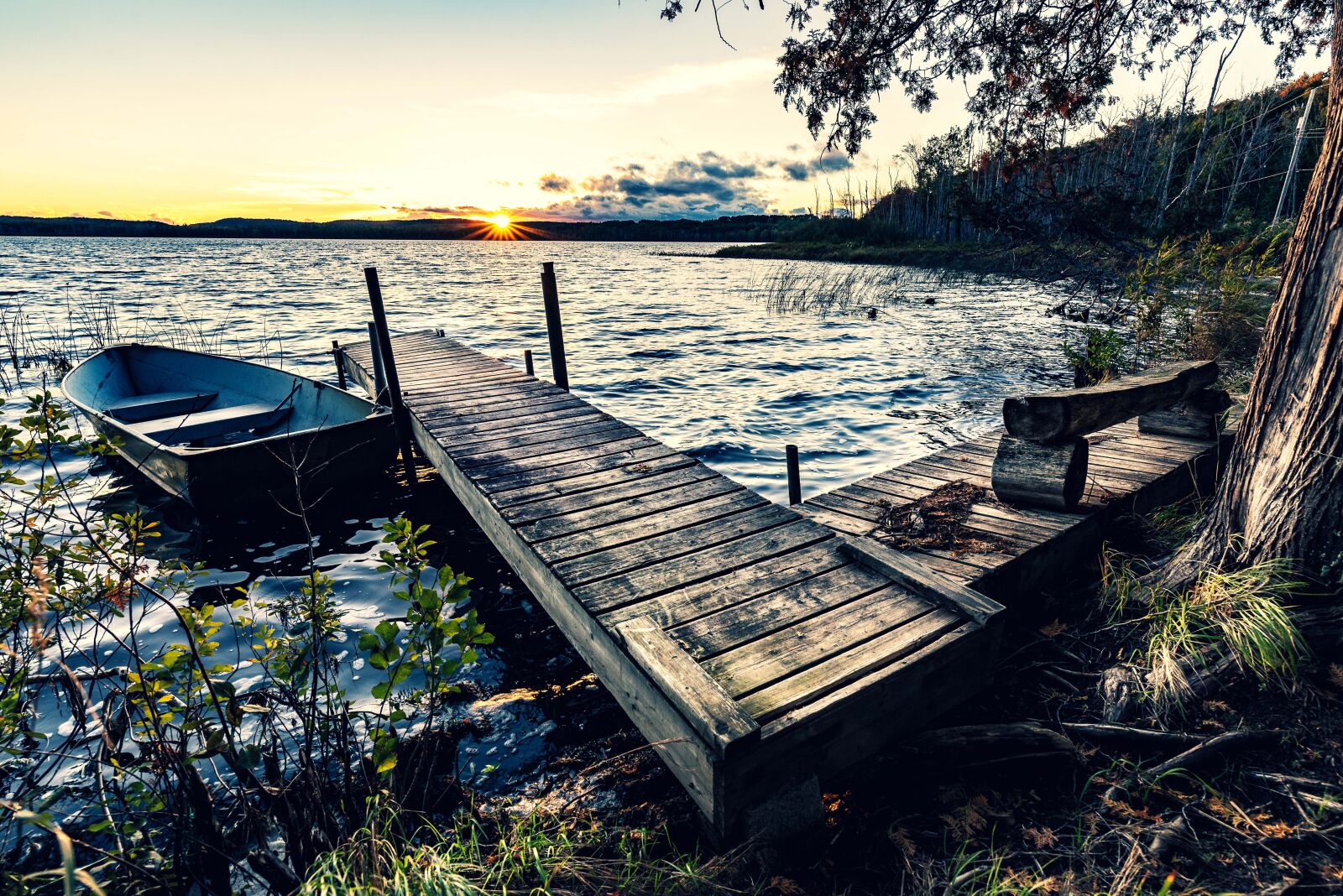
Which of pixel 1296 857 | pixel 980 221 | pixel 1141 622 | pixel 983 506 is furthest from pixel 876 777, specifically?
pixel 980 221

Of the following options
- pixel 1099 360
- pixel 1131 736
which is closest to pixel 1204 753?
pixel 1131 736

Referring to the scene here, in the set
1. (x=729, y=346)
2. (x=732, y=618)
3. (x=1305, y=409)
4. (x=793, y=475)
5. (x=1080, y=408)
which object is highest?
(x=1305, y=409)

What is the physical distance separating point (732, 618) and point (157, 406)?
10531mm

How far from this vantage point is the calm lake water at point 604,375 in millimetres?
5238

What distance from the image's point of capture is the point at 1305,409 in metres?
3.24

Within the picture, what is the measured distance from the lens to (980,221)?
14.3 meters

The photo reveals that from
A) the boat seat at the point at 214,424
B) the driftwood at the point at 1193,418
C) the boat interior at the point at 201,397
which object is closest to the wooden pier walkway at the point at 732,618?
the driftwood at the point at 1193,418

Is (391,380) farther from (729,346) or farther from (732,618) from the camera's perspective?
(729,346)

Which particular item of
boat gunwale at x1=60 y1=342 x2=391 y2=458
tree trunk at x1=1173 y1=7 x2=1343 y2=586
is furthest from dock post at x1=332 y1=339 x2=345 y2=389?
tree trunk at x1=1173 y1=7 x2=1343 y2=586

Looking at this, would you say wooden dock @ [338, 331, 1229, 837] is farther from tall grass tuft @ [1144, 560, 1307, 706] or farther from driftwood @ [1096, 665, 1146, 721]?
tall grass tuft @ [1144, 560, 1307, 706]

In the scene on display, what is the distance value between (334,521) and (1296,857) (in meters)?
8.64

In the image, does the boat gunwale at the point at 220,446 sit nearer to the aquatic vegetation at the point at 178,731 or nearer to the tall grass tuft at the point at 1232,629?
the aquatic vegetation at the point at 178,731

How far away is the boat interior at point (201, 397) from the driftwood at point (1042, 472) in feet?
24.6

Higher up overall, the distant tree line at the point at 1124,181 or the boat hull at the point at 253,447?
the distant tree line at the point at 1124,181
